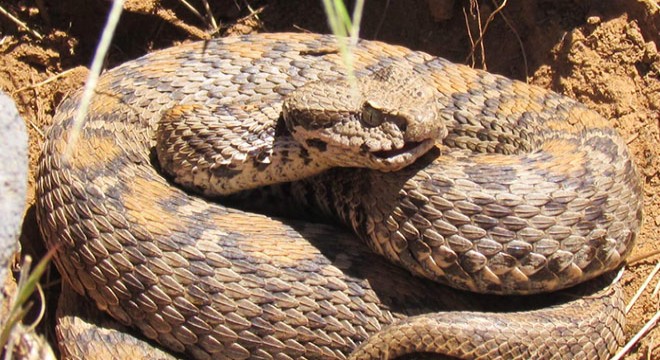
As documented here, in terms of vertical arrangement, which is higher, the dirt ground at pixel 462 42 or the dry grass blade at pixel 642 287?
the dirt ground at pixel 462 42

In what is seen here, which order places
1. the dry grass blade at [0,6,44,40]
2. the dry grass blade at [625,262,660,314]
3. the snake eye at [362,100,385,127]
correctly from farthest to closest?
the dry grass blade at [0,6,44,40]
the dry grass blade at [625,262,660,314]
the snake eye at [362,100,385,127]

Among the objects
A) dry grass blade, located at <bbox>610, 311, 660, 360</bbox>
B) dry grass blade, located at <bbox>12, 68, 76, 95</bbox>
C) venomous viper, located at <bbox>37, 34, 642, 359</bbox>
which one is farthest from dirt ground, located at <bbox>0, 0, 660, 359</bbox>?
venomous viper, located at <bbox>37, 34, 642, 359</bbox>

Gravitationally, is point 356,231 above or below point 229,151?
below

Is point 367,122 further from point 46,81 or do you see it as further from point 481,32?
point 46,81

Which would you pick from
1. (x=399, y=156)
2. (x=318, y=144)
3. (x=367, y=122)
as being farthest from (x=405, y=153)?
(x=318, y=144)

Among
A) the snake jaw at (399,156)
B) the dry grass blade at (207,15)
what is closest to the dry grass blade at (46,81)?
the dry grass blade at (207,15)

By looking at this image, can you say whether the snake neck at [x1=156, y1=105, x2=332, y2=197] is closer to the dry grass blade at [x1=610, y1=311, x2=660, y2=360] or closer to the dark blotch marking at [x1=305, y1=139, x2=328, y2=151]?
the dark blotch marking at [x1=305, y1=139, x2=328, y2=151]

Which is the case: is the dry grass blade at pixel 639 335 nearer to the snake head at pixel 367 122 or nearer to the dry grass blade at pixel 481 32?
the snake head at pixel 367 122
